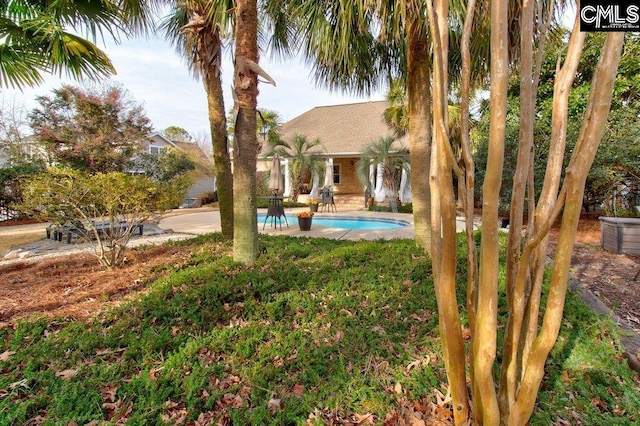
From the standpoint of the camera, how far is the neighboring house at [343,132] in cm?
1889

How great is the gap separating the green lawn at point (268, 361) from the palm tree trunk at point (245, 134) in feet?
2.74

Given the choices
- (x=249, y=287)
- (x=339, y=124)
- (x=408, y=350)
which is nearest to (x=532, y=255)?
(x=408, y=350)

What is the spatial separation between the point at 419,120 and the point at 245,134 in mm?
2616

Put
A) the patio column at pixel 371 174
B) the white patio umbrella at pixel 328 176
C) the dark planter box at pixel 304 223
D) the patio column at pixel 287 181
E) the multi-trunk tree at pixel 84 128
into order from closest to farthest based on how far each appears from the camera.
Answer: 1. the dark planter box at pixel 304 223
2. the multi-trunk tree at pixel 84 128
3. the patio column at pixel 371 174
4. the white patio umbrella at pixel 328 176
5. the patio column at pixel 287 181

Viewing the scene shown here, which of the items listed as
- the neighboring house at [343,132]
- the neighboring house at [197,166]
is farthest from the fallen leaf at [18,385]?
the neighboring house at [197,166]

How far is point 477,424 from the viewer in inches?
69.6

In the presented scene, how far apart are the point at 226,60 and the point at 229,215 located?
11.2 feet

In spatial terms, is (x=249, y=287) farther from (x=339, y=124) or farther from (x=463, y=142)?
(x=339, y=124)

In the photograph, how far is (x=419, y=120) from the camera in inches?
191

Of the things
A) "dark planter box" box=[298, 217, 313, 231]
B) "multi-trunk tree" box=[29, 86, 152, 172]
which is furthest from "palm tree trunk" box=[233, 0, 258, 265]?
"multi-trunk tree" box=[29, 86, 152, 172]

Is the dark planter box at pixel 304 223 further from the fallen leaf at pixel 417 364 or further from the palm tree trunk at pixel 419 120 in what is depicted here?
the fallen leaf at pixel 417 364

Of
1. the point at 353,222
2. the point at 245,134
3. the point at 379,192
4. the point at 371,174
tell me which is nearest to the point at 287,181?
the point at 371,174

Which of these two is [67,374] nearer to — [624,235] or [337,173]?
[624,235]

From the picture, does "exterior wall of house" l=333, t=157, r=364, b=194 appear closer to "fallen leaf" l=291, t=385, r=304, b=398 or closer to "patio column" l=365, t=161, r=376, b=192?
"patio column" l=365, t=161, r=376, b=192
